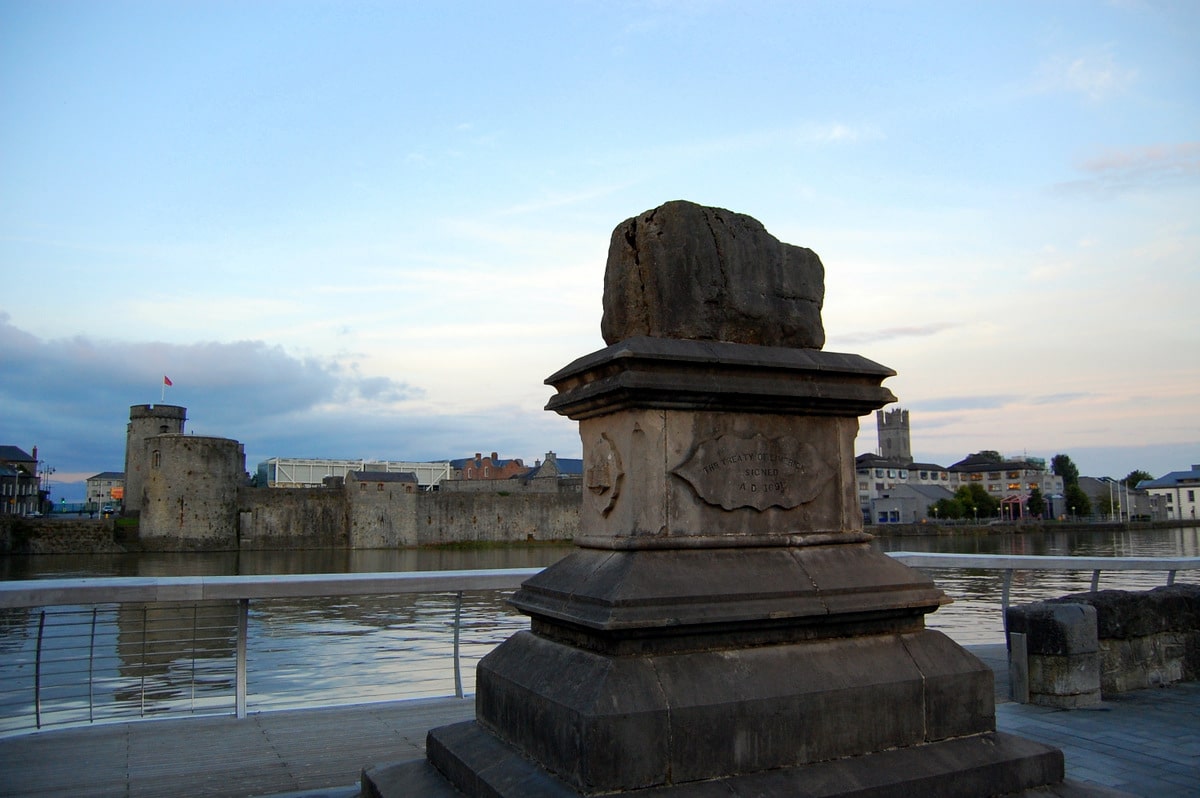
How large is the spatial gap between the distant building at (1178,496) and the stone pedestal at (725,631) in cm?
11667

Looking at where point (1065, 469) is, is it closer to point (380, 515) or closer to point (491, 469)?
point (491, 469)

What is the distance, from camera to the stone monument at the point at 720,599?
272cm

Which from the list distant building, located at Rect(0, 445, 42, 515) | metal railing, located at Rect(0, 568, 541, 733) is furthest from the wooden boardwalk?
distant building, located at Rect(0, 445, 42, 515)

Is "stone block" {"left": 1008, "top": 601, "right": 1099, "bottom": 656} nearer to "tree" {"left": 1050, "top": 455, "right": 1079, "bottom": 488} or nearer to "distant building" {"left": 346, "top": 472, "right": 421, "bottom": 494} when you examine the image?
"distant building" {"left": 346, "top": 472, "right": 421, "bottom": 494}

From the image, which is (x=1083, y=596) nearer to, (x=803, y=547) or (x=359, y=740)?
(x=803, y=547)

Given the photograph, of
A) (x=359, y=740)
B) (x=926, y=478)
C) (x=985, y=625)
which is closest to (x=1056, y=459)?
(x=926, y=478)

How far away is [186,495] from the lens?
45500 mm

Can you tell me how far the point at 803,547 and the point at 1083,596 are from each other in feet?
10.6

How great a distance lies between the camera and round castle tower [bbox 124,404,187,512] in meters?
51.0

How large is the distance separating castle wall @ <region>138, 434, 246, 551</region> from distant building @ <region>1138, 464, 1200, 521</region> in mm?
100373

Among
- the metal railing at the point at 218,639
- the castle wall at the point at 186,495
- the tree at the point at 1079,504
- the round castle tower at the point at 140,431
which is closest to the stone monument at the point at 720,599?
the metal railing at the point at 218,639

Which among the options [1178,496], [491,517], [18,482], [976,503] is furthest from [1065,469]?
[18,482]

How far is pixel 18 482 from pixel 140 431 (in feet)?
84.3

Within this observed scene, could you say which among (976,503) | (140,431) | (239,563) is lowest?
(239,563)
